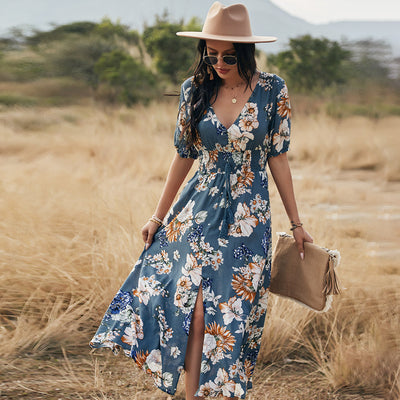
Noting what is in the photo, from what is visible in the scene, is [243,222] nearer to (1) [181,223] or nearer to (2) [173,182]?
(1) [181,223]

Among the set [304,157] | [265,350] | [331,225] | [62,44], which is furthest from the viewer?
[62,44]

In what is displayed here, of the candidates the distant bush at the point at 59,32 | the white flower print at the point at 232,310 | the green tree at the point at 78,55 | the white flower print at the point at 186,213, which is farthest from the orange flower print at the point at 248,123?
the distant bush at the point at 59,32

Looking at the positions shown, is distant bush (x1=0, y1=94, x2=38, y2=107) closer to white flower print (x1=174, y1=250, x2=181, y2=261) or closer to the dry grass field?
the dry grass field

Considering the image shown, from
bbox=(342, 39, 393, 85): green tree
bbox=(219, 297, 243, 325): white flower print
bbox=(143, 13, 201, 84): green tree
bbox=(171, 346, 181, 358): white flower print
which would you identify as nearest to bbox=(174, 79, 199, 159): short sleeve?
bbox=(219, 297, 243, 325): white flower print

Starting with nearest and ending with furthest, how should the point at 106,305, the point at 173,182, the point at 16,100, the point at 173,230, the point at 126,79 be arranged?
1. the point at 173,230
2. the point at 173,182
3. the point at 106,305
4. the point at 126,79
5. the point at 16,100

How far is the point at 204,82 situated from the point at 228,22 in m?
0.24

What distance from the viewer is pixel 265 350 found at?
3.17 m

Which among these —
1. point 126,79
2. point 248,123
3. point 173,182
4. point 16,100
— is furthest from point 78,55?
point 248,123

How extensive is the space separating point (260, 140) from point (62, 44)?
53.4 ft

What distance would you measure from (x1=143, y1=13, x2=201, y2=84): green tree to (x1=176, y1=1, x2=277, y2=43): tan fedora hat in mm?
9446

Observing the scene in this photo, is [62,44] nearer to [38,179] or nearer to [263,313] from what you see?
[38,179]

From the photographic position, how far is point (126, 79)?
42.3 ft

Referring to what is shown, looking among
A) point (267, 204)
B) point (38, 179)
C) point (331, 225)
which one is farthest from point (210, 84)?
point (38, 179)

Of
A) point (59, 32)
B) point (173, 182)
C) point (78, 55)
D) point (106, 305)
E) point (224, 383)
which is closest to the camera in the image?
point (224, 383)
